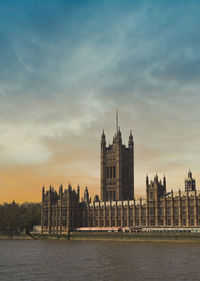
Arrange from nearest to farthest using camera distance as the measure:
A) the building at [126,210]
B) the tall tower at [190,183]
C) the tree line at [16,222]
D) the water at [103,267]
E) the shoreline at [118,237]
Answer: the water at [103,267] → the shoreline at [118,237] → the building at [126,210] → the tall tower at [190,183] → the tree line at [16,222]

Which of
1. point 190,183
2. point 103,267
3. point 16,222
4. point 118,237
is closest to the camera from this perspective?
point 103,267

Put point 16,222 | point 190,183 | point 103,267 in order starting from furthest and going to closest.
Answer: point 16,222, point 190,183, point 103,267

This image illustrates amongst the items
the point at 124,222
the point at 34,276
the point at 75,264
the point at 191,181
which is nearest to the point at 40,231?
the point at 124,222

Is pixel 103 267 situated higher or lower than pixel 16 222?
lower

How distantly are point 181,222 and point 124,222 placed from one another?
83.0ft

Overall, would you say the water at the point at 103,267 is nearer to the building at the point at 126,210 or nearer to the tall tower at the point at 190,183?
the building at the point at 126,210

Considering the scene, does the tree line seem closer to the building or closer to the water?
the building

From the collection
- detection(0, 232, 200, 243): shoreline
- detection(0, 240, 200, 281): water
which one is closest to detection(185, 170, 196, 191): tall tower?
detection(0, 232, 200, 243): shoreline

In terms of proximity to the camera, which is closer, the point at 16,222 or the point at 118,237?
the point at 118,237

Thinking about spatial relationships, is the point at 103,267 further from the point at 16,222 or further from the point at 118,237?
the point at 16,222

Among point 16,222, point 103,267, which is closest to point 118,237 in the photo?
point 16,222

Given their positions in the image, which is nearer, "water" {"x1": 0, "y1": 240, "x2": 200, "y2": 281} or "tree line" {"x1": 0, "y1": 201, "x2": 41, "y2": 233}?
"water" {"x1": 0, "y1": 240, "x2": 200, "y2": 281}

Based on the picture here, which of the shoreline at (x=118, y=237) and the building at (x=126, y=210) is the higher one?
the building at (x=126, y=210)

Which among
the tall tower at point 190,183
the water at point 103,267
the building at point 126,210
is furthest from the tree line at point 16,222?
the water at point 103,267
